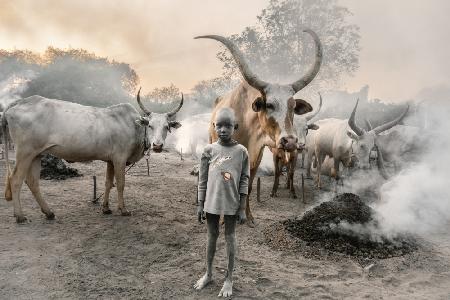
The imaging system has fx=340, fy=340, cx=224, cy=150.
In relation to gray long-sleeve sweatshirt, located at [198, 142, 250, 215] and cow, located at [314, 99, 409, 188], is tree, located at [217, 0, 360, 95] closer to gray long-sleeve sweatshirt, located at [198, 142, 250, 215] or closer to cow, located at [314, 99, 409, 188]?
cow, located at [314, 99, 409, 188]

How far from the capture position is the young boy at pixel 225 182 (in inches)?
147

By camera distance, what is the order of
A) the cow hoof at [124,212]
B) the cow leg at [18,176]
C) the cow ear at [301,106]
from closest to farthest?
the cow ear at [301,106] < the cow leg at [18,176] < the cow hoof at [124,212]

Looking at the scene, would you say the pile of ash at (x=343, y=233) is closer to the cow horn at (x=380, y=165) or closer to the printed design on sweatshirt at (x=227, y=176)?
the printed design on sweatshirt at (x=227, y=176)

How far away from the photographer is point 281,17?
27594 mm

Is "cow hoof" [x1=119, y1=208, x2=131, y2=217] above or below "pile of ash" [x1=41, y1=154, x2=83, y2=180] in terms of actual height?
below

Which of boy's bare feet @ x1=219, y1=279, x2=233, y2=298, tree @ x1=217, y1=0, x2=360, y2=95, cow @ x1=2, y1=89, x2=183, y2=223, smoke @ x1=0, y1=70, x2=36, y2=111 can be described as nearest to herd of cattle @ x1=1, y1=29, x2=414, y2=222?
cow @ x1=2, y1=89, x2=183, y2=223

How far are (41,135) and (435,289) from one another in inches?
259

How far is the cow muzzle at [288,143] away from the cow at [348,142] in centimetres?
443

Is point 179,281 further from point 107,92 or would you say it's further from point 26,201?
point 107,92

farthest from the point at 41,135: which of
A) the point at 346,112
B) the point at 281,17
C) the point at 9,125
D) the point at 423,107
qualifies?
the point at 281,17

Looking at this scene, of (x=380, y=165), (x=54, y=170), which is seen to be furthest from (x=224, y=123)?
(x=54, y=170)

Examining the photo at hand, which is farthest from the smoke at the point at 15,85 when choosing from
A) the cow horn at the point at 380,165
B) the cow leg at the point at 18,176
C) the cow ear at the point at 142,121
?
the cow horn at the point at 380,165

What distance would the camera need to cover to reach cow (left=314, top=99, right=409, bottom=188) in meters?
9.07

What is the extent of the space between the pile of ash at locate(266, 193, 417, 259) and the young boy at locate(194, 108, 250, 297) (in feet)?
7.22
